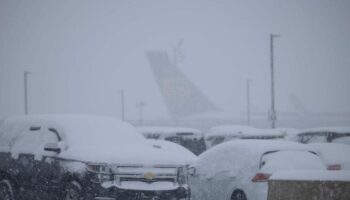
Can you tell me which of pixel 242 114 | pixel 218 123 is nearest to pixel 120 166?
pixel 218 123

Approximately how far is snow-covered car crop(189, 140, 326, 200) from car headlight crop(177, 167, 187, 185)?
99 cm

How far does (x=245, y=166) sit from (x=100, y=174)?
101 inches

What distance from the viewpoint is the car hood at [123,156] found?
30.9ft

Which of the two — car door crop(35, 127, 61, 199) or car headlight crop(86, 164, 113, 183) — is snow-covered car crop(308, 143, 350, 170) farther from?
car door crop(35, 127, 61, 199)

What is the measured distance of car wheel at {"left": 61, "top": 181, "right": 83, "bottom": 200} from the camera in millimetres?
9312

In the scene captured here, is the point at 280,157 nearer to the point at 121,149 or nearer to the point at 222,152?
the point at 222,152

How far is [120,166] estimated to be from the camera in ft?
30.6

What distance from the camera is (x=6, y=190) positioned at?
35.5ft

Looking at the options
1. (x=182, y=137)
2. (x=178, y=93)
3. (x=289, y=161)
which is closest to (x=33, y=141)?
(x=289, y=161)

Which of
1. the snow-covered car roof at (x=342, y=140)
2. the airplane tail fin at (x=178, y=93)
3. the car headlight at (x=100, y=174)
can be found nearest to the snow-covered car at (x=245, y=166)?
the car headlight at (x=100, y=174)

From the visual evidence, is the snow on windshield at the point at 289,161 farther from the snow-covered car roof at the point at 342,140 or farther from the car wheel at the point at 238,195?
the snow-covered car roof at the point at 342,140

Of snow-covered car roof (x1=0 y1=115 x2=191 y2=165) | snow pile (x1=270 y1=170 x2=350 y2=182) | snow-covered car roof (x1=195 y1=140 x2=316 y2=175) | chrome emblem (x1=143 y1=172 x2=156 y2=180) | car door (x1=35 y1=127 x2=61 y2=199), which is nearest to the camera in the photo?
snow pile (x1=270 y1=170 x2=350 y2=182)

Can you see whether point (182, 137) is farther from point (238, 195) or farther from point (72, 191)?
point (72, 191)

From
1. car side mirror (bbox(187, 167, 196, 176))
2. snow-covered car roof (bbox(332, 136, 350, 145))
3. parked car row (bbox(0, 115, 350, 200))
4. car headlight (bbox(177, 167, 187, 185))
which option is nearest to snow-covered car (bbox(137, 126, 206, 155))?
snow-covered car roof (bbox(332, 136, 350, 145))
